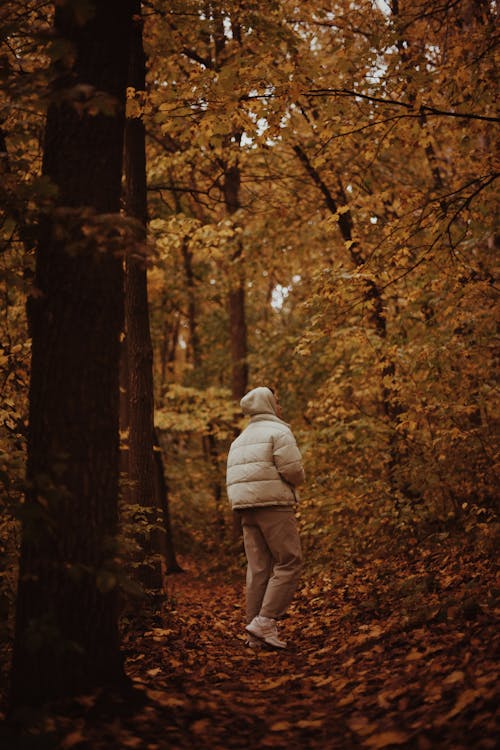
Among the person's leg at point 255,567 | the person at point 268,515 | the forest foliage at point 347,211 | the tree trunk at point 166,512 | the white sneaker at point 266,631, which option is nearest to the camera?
the forest foliage at point 347,211

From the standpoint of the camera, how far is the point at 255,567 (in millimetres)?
6250

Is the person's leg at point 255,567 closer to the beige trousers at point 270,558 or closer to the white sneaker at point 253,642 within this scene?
the beige trousers at point 270,558

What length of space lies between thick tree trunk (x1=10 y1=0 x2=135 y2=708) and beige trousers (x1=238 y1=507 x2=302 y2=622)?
229 cm

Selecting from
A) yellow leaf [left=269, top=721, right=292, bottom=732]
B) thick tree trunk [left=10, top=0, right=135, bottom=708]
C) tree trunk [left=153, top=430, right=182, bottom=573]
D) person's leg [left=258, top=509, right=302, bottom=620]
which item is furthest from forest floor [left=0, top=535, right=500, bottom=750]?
tree trunk [left=153, top=430, right=182, bottom=573]

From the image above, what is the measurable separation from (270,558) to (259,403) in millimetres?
1476

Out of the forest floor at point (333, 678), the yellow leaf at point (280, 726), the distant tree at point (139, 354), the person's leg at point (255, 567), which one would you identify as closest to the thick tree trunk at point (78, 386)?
the forest floor at point (333, 678)

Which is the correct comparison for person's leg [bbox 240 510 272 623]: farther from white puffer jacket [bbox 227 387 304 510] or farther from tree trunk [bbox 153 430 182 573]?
tree trunk [bbox 153 430 182 573]

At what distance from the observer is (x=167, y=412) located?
15.8 meters

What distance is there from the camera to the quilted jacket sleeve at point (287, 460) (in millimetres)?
5992

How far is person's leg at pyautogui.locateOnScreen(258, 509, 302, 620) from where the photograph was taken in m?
6.02

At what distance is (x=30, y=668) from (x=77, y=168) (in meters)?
2.85

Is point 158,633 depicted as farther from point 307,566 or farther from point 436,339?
point 436,339

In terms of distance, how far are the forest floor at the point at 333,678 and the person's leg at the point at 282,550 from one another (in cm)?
50

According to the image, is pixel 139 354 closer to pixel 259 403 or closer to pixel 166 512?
pixel 259 403
